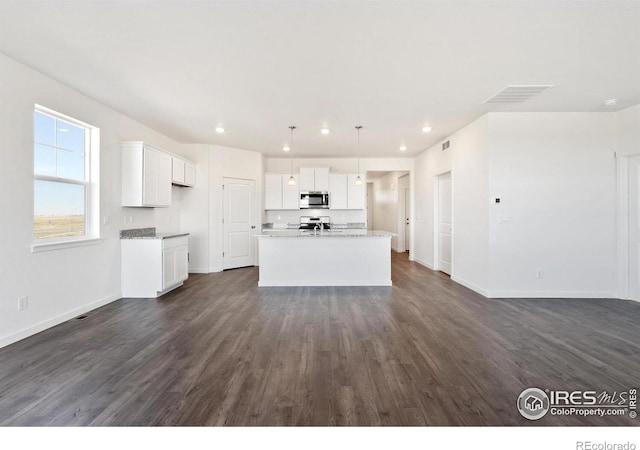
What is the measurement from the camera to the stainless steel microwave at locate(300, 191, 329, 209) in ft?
25.6

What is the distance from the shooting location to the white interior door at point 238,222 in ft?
23.0

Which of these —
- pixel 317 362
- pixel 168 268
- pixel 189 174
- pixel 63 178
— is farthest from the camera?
pixel 189 174

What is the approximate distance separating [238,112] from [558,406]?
4726 millimetres

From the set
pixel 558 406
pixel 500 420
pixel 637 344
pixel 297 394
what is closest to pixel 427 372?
pixel 500 420

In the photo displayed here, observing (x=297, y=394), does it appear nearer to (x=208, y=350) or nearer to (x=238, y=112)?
(x=208, y=350)

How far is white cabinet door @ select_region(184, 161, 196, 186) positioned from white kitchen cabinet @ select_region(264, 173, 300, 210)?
1.85 meters

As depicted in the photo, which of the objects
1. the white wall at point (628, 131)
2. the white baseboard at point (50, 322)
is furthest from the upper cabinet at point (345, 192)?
the white baseboard at point (50, 322)

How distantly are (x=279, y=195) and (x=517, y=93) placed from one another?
540 centimetres

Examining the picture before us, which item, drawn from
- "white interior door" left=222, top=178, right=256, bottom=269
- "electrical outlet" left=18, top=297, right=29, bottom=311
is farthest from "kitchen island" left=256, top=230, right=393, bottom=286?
"electrical outlet" left=18, top=297, right=29, bottom=311

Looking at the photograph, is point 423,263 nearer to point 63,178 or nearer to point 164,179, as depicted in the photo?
point 164,179

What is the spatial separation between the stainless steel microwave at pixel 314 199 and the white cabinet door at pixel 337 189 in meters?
0.14

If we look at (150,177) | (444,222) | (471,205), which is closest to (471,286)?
(471,205)

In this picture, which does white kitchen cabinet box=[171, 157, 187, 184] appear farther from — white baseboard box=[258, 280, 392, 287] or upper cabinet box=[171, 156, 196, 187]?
white baseboard box=[258, 280, 392, 287]

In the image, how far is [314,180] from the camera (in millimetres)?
7801
